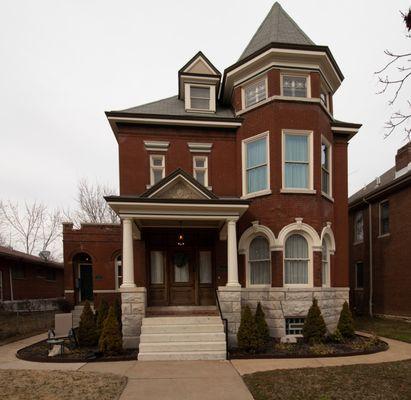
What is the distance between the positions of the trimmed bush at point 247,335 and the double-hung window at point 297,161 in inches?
179

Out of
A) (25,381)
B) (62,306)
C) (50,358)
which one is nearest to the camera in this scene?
(25,381)

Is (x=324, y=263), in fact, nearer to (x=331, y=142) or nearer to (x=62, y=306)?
(x=331, y=142)

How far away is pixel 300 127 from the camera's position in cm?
1121

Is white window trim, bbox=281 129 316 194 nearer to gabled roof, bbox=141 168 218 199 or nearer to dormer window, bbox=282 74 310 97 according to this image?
dormer window, bbox=282 74 310 97

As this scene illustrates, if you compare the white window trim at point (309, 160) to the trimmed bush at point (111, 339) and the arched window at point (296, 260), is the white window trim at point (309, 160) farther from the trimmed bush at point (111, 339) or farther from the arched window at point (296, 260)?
the trimmed bush at point (111, 339)

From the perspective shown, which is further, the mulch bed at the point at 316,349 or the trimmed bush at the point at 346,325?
the trimmed bush at the point at 346,325

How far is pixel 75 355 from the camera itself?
876 cm

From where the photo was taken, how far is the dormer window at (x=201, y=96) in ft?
42.4

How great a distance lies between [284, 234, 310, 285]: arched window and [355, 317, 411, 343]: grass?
344cm

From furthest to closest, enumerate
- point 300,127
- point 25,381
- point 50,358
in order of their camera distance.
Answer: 1. point 300,127
2. point 50,358
3. point 25,381

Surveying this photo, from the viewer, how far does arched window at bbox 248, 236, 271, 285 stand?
11.1m

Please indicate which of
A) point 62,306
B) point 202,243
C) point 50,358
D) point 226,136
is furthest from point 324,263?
point 62,306

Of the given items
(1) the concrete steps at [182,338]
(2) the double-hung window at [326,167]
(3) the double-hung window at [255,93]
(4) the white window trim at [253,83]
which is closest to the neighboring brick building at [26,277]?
(1) the concrete steps at [182,338]

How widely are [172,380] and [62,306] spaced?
1285 centimetres
